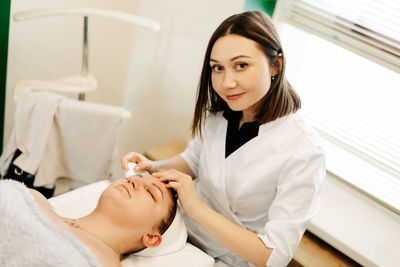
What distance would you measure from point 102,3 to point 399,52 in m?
1.60

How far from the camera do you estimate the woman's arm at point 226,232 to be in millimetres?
1306

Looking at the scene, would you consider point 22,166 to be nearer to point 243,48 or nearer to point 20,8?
point 20,8

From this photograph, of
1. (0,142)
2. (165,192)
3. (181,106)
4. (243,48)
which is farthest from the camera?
(181,106)

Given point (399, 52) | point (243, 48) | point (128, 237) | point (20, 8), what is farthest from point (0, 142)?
point (399, 52)

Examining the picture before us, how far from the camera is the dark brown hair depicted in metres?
1.31

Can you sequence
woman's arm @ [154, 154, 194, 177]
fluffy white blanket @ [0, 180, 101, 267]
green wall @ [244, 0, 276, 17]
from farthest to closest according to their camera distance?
green wall @ [244, 0, 276, 17], woman's arm @ [154, 154, 194, 177], fluffy white blanket @ [0, 180, 101, 267]

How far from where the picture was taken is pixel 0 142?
2.26m

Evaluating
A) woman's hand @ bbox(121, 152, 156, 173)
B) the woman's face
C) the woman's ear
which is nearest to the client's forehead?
woman's hand @ bbox(121, 152, 156, 173)

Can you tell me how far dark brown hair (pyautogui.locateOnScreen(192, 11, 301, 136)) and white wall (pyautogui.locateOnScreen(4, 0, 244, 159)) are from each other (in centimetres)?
68

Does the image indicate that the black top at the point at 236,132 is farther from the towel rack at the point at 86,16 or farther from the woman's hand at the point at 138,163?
the towel rack at the point at 86,16

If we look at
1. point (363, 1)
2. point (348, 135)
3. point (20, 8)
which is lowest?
point (348, 135)

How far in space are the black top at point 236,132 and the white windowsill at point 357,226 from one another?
584 mm

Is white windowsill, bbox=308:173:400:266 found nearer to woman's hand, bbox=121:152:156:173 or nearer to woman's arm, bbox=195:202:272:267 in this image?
woman's arm, bbox=195:202:272:267

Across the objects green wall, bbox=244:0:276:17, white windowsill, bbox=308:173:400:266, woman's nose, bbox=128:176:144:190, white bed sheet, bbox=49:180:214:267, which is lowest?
white bed sheet, bbox=49:180:214:267
